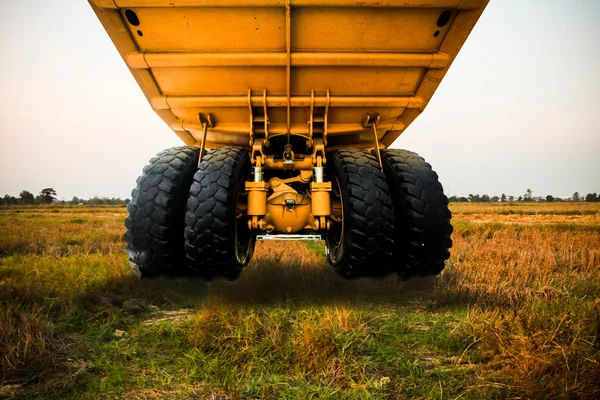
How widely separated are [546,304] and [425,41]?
95.8 inches

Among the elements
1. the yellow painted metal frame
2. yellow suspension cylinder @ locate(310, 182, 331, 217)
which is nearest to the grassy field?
yellow suspension cylinder @ locate(310, 182, 331, 217)

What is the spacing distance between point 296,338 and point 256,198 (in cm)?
146

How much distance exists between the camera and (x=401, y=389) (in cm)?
195

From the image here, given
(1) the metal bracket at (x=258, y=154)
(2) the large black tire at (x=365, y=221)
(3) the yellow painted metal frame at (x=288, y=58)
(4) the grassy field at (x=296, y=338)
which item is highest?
(3) the yellow painted metal frame at (x=288, y=58)

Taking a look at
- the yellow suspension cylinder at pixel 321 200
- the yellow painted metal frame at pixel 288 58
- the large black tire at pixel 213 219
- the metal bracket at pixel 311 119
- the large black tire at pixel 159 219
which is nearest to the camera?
the yellow painted metal frame at pixel 288 58

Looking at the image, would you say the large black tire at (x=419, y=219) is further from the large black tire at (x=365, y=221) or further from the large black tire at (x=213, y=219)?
the large black tire at (x=213, y=219)

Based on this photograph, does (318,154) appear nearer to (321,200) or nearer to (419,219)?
(321,200)

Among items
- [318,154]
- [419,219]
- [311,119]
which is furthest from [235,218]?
[419,219]

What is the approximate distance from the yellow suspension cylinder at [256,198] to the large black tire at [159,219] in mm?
614

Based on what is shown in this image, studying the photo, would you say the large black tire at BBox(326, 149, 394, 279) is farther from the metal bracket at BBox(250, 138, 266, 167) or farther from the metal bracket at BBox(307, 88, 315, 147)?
the metal bracket at BBox(250, 138, 266, 167)

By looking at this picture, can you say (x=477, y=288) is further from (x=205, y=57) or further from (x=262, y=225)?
(x=205, y=57)

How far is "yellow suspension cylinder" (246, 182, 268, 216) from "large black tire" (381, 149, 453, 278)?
4.03 ft

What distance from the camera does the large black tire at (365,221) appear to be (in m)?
3.29

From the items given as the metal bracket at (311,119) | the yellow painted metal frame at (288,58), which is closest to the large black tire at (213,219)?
the yellow painted metal frame at (288,58)
